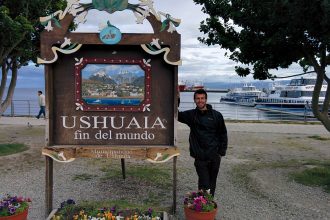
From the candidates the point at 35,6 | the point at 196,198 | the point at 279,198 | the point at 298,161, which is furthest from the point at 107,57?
the point at 298,161

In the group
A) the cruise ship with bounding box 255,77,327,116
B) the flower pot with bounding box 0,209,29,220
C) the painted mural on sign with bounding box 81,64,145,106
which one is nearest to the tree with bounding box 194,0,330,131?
the painted mural on sign with bounding box 81,64,145,106

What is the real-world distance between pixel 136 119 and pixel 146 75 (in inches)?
27.5

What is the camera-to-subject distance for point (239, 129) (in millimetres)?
17203

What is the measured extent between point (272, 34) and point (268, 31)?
0.12 metres

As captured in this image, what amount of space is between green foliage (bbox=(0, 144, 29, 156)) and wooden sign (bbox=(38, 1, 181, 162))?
5.89 m

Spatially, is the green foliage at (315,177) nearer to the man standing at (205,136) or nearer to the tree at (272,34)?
the tree at (272,34)

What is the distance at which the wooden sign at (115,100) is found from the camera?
518 centimetres

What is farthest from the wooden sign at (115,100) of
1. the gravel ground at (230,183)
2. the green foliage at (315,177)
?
the green foliage at (315,177)

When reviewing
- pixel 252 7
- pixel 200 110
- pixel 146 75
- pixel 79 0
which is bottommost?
pixel 200 110

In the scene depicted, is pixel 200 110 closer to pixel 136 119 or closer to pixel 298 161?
pixel 136 119

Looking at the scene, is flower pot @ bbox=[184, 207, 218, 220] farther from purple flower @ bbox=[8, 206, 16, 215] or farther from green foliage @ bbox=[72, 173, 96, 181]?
green foliage @ bbox=[72, 173, 96, 181]

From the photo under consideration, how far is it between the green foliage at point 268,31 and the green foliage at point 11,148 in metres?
6.62

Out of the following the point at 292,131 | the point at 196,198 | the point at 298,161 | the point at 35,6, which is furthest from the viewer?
the point at 292,131

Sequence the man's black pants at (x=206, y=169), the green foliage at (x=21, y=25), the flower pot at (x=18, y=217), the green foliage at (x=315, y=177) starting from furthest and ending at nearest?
the green foliage at (x=21, y=25)
the green foliage at (x=315, y=177)
the man's black pants at (x=206, y=169)
the flower pot at (x=18, y=217)
